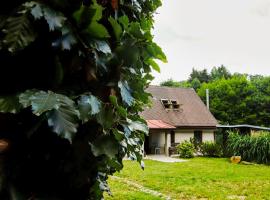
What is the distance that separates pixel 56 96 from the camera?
162cm

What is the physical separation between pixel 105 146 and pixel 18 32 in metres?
0.70

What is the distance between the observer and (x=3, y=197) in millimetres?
1597

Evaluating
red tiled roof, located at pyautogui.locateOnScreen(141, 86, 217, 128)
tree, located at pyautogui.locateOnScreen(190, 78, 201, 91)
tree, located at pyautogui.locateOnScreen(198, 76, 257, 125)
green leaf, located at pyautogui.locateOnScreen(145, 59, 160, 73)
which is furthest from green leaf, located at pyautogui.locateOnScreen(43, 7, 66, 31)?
tree, located at pyautogui.locateOnScreen(190, 78, 201, 91)

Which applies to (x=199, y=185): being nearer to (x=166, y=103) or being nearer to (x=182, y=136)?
(x=182, y=136)

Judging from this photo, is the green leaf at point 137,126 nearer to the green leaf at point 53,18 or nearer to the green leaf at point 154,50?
the green leaf at point 154,50

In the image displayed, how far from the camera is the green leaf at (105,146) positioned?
1776 millimetres

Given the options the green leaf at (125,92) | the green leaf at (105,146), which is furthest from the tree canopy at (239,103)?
the green leaf at (105,146)

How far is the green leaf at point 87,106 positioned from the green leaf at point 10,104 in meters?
0.29

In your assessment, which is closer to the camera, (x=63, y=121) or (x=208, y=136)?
(x=63, y=121)

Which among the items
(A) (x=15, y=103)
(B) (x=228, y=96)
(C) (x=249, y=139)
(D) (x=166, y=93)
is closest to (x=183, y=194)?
(A) (x=15, y=103)

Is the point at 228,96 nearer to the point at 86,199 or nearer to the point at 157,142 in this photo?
the point at 157,142

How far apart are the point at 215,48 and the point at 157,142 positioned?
40.4 metres

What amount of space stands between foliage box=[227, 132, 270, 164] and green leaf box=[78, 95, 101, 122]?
21123 mm

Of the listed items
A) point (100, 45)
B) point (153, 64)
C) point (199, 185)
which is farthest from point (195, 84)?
point (100, 45)
